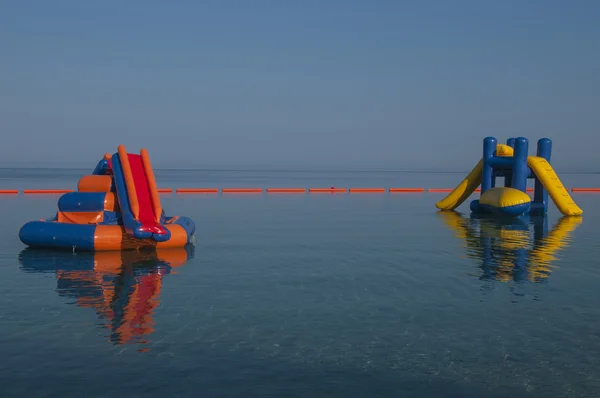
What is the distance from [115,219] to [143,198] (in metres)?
1.01

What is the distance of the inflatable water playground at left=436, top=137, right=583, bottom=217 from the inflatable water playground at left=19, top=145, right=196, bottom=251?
45.6ft

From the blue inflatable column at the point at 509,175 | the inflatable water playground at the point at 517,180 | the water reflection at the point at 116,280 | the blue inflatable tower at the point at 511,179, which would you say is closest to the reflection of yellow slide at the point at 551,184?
the inflatable water playground at the point at 517,180

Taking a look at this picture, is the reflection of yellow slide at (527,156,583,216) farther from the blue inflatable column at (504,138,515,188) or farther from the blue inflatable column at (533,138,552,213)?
the blue inflatable column at (504,138,515,188)

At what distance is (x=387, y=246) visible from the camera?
53.8 feet

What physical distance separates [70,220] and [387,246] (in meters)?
8.61

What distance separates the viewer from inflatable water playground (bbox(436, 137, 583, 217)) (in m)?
23.9

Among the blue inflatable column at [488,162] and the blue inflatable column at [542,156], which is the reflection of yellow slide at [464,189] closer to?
the blue inflatable column at [488,162]

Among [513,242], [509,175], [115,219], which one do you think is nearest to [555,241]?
[513,242]

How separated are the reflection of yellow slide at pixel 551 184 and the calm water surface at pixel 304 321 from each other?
9.02 m

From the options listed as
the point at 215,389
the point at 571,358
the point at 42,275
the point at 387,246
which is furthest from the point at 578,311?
the point at 42,275

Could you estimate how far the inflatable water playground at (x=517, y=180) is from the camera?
78.5ft

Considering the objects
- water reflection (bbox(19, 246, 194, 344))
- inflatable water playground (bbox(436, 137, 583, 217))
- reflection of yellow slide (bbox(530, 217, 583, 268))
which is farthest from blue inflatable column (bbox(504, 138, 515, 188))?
water reflection (bbox(19, 246, 194, 344))

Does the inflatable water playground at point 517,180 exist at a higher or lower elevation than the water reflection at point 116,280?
higher

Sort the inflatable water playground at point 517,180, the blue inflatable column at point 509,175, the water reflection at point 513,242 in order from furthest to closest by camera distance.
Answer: the blue inflatable column at point 509,175, the inflatable water playground at point 517,180, the water reflection at point 513,242
